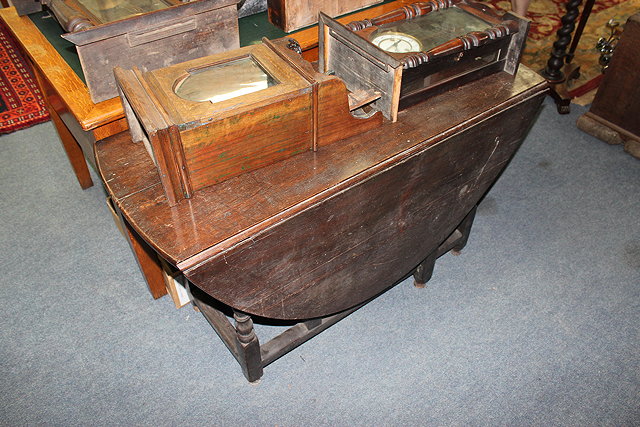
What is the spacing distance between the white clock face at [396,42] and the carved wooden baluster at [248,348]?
92 centimetres

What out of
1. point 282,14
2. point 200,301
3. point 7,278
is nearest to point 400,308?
point 200,301

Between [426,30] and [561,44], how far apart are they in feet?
5.78

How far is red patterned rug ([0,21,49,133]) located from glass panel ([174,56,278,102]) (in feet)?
6.79

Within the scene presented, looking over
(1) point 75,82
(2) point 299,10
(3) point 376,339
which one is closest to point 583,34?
(2) point 299,10

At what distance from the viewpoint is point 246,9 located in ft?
6.93

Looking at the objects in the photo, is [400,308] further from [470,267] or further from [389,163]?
[389,163]

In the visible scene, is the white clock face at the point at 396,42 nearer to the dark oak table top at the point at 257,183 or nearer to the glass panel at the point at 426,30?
the glass panel at the point at 426,30

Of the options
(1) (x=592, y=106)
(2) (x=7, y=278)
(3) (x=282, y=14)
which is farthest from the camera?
(1) (x=592, y=106)

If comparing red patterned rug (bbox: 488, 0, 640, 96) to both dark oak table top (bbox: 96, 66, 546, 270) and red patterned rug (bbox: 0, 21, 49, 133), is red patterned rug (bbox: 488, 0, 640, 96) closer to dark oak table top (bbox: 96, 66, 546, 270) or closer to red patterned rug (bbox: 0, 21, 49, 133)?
dark oak table top (bbox: 96, 66, 546, 270)

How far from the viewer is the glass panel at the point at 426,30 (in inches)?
62.5

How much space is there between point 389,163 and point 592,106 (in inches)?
80.6

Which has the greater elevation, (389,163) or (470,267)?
(389,163)

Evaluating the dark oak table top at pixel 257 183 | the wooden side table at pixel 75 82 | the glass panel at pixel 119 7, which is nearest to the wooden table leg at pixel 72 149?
the wooden side table at pixel 75 82

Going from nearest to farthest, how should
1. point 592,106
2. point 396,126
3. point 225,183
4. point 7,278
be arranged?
point 225,183
point 396,126
point 7,278
point 592,106
